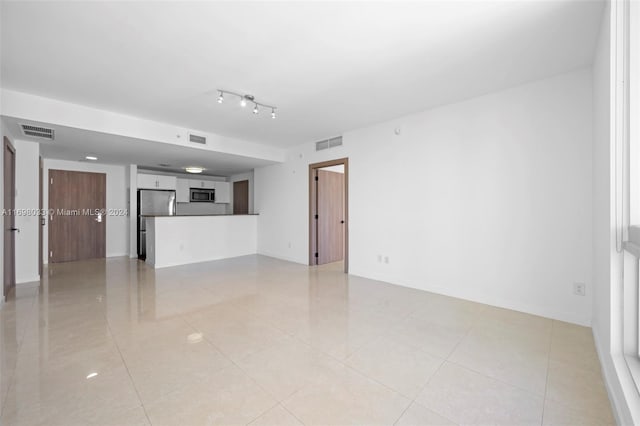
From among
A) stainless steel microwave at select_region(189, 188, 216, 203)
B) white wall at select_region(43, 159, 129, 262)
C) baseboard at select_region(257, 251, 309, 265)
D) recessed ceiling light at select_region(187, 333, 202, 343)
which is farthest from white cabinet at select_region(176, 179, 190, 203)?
recessed ceiling light at select_region(187, 333, 202, 343)

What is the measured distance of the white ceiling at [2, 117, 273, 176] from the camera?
3.88 m

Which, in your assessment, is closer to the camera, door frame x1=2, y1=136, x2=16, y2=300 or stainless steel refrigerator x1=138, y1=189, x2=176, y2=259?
door frame x1=2, y1=136, x2=16, y2=300

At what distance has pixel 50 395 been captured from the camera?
169 cm

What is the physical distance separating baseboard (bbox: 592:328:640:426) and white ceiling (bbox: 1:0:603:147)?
92.5 inches

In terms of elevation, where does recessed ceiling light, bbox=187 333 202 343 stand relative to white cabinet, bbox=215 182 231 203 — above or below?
below

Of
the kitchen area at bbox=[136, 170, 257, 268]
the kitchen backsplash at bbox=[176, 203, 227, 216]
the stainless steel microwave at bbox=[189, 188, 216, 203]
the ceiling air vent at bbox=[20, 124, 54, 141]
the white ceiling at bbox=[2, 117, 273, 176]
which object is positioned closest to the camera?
the ceiling air vent at bbox=[20, 124, 54, 141]

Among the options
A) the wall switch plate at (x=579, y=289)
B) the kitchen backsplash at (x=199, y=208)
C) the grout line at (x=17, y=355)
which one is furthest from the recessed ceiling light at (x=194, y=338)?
the kitchen backsplash at (x=199, y=208)

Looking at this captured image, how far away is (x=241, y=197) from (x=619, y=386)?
809 centimetres

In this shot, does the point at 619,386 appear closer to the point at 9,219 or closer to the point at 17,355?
the point at 17,355

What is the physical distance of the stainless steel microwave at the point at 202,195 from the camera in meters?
8.02

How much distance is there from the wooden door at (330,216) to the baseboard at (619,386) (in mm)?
4441

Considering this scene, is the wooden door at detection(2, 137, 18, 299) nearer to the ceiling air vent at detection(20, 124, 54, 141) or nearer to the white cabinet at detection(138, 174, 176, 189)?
the ceiling air vent at detection(20, 124, 54, 141)

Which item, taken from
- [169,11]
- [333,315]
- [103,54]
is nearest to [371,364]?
[333,315]

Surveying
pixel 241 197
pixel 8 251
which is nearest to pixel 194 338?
pixel 8 251
